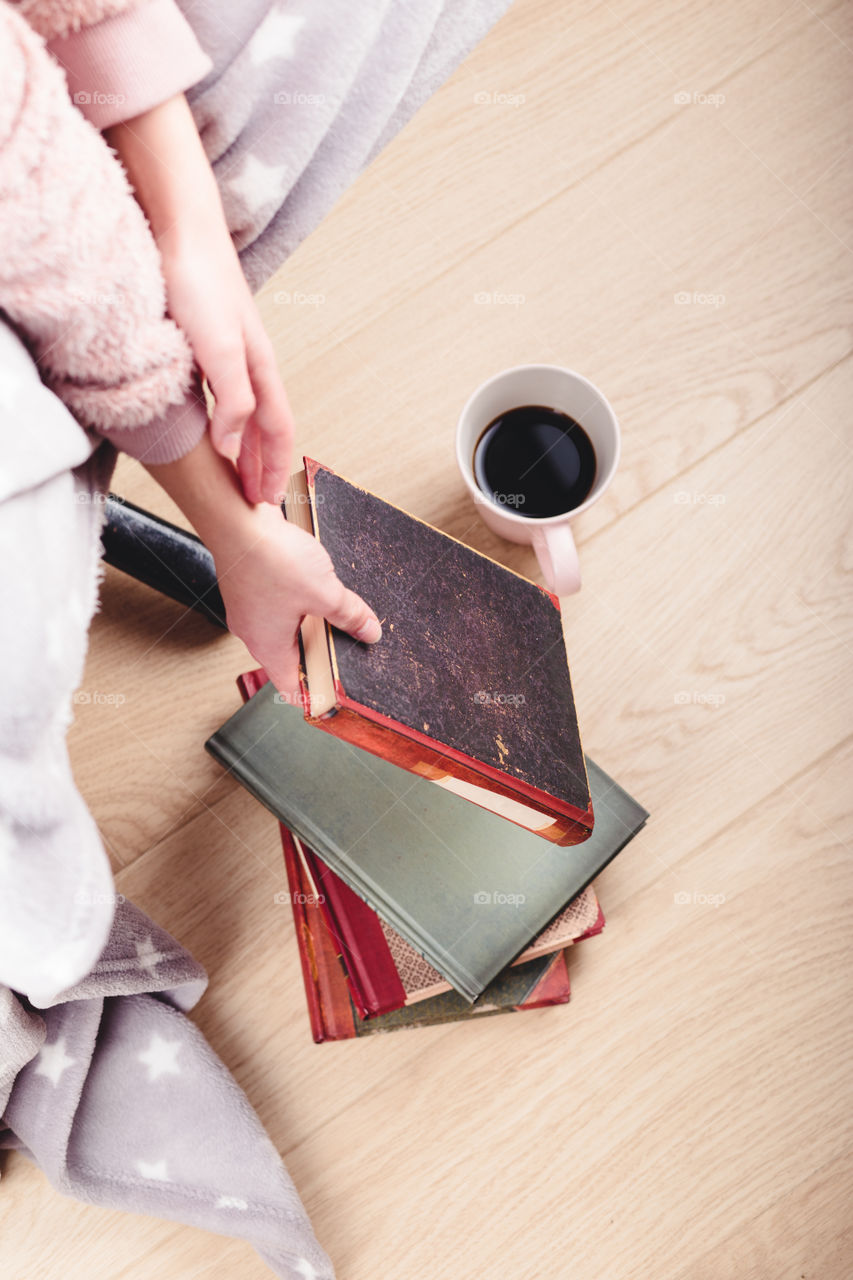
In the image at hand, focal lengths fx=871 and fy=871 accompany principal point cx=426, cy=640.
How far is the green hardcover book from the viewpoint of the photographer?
452 millimetres

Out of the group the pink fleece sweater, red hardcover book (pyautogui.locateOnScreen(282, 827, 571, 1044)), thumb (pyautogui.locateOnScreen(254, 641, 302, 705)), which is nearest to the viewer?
the pink fleece sweater

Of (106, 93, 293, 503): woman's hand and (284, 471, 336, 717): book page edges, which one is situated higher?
(106, 93, 293, 503): woman's hand

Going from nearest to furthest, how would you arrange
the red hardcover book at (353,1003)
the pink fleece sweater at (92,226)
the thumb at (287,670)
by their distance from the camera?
the pink fleece sweater at (92,226)
the thumb at (287,670)
the red hardcover book at (353,1003)

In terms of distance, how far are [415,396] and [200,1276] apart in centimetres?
52

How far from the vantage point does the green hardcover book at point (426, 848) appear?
1.48 feet

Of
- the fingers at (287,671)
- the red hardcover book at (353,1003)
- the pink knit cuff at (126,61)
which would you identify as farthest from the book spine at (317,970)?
the pink knit cuff at (126,61)

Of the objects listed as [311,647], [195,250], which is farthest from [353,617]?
[195,250]

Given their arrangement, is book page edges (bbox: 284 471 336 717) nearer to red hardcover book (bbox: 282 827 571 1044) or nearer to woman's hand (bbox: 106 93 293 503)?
woman's hand (bbox: 106 93 293 503)

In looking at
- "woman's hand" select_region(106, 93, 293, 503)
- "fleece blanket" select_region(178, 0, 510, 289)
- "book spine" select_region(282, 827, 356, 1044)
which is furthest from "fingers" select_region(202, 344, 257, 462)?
"book spine" select_region(282, 827, 356, 1044)

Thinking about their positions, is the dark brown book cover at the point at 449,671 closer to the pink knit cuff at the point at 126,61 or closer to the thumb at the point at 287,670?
the thumb at the point at 287,670

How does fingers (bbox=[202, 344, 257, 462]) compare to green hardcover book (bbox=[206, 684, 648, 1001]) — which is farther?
green hardcover book (bbox=[206, 684, 648, 1001])

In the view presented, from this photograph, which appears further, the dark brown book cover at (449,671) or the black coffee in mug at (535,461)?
the black coffee in mug at (535,461)

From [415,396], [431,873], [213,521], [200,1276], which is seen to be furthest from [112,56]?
[200,1276]

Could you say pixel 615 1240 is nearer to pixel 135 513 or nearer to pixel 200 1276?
pixel 200 1276
